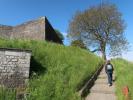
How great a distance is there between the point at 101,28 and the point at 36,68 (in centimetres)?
2220

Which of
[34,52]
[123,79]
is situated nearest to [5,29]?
[34,52]

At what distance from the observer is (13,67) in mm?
16000

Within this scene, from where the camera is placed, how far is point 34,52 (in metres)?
19.4

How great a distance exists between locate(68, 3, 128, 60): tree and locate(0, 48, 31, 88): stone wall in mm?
22669

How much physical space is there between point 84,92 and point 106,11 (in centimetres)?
2475

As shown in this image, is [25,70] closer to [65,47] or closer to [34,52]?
[34,52]

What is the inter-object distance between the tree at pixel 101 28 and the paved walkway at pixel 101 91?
763 inches

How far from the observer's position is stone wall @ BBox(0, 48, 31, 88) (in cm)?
1561

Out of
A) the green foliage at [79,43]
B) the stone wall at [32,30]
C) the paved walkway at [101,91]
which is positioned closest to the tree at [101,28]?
the green foliage at [79,43]

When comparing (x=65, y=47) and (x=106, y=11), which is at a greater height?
(x=106, y=11)

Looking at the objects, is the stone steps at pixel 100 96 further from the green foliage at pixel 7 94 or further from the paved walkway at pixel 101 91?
the green foliage at pixel 7 94

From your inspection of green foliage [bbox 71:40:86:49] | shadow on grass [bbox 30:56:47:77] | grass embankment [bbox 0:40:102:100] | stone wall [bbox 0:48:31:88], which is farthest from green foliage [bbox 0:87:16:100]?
green foliage [bbox 71:40:86:49]

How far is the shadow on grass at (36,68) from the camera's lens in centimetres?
1726

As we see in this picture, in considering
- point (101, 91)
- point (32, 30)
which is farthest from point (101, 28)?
point (101, 91)
